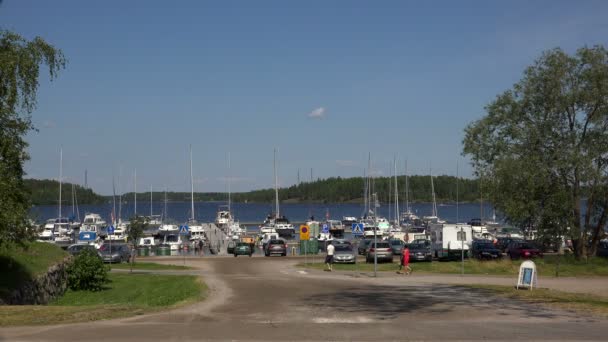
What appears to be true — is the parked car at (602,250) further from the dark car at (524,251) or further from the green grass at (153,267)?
the green grass at (153,267)

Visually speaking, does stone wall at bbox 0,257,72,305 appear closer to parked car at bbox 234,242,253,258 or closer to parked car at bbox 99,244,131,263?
parked car at bbox 99,244,131,263

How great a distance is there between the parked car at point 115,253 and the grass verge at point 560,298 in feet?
99.0

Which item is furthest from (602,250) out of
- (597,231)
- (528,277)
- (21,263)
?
(21,263)

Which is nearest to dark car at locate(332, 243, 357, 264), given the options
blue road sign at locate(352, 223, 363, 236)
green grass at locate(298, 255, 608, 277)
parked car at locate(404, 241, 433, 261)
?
green grass at locate(298, 255, 608, 277)

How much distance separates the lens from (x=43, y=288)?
2939 centimetres

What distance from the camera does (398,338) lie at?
14648 mm

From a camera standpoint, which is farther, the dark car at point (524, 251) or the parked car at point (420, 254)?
the dark car at point (524, 251)

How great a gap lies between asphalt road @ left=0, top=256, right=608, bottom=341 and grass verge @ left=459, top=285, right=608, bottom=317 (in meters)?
0.77

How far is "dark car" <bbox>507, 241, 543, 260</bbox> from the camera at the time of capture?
161ft

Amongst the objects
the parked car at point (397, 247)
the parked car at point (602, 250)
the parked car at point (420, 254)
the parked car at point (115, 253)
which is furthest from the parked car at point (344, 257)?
the parked car at point (602, 250)

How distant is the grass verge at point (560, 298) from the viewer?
65.4 ft

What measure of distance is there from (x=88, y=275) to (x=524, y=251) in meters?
30.4

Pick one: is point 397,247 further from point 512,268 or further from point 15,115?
point 15,115

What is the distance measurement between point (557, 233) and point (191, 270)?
22276 mm
